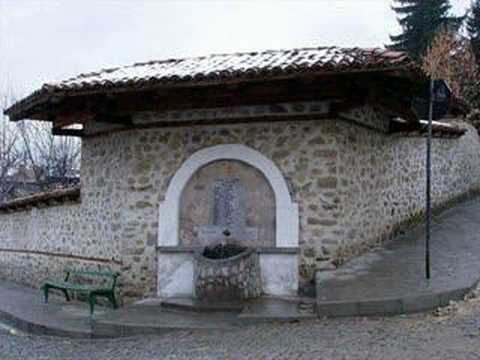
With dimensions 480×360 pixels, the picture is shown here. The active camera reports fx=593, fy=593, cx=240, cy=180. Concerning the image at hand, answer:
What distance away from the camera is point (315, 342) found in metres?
5.88

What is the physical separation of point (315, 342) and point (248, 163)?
3.20 m

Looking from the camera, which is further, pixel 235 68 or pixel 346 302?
pixel 235 68

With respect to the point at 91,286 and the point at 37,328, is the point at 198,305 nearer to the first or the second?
the point at 37,328

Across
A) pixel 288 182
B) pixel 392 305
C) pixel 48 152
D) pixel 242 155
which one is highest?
pixel 48 152

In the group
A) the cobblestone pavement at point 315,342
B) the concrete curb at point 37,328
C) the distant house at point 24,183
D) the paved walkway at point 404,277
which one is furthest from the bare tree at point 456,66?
the distant house at point 24,183

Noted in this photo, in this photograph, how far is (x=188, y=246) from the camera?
28.6ft

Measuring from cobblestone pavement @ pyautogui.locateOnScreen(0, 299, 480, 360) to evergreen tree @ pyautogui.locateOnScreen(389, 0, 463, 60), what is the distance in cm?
2448

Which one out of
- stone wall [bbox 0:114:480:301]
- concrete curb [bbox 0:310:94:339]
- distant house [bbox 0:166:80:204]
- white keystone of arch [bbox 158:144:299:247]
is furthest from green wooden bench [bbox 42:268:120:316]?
distant house [bbox 0:166:80:204]

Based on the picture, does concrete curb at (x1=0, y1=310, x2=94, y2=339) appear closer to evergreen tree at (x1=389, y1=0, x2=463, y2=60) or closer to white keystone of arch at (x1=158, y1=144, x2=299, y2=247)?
white keystone of arch at (x1=158, y1=144, x2=299, y2=247)

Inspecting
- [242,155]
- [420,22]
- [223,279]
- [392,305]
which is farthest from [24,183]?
[392,305]

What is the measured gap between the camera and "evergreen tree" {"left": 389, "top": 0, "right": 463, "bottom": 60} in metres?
29.0

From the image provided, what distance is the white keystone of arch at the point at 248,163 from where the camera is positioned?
8180mm

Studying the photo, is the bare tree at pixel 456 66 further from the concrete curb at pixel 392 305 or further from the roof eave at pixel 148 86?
the concrete curb at pixel 392 305

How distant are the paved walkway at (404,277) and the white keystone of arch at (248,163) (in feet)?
2.57
